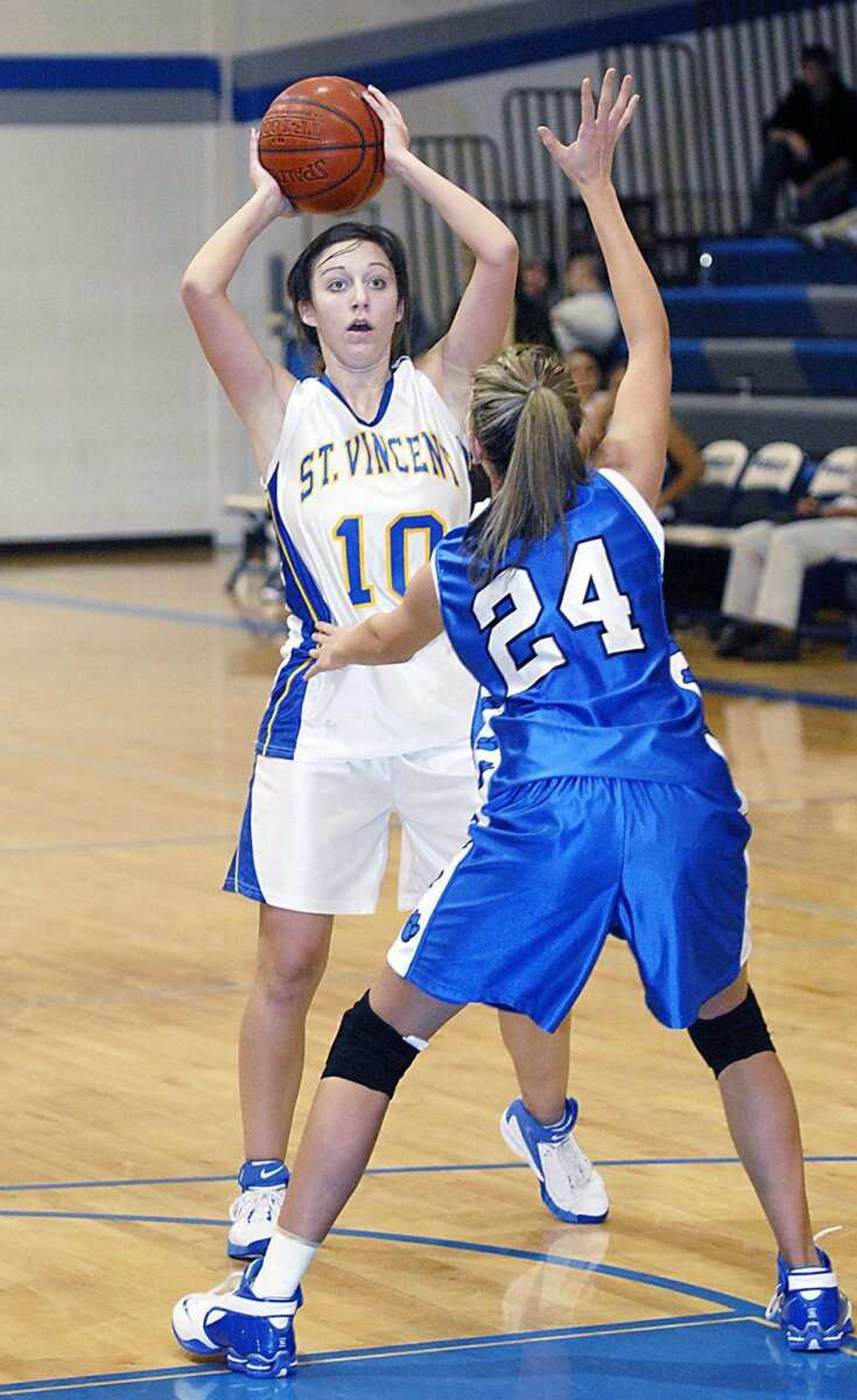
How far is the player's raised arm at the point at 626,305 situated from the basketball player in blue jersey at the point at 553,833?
0.01 meters

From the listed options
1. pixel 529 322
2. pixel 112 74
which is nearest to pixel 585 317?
pixel 529 322

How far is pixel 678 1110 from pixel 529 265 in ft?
31.5

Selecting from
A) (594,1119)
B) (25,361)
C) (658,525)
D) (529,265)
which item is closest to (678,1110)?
(594,1119)

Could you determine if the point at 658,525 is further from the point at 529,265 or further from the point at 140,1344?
the point at 529,265

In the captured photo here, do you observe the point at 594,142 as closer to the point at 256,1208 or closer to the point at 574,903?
the point at 574,903

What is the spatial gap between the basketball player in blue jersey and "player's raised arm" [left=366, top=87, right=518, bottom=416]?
0.54 meters

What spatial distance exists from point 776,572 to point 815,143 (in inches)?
191

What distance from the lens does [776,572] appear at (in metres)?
11.1

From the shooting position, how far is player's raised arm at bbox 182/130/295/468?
373 cm

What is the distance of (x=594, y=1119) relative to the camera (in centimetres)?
449

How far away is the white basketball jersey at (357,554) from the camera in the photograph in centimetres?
373

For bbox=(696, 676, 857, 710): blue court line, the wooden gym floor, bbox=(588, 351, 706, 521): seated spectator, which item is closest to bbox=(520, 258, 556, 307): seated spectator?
bbox=(588, 351, 706, 521): seated spectator

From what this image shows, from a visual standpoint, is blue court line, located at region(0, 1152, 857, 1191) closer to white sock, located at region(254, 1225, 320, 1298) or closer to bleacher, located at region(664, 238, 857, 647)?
white sock, located at region(254, 1225, 320, 1298)

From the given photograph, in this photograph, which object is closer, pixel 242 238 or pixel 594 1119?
pixel 242 238
